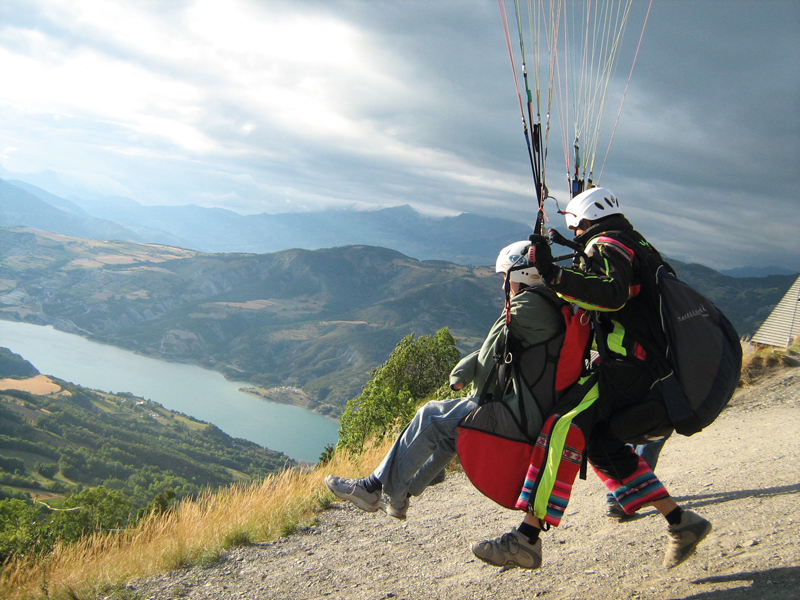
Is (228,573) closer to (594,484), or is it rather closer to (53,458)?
(594,484)

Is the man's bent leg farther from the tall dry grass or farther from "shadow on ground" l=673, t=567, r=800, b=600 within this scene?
the tall dry grass

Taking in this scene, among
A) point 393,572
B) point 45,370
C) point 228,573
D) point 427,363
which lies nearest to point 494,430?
point 393,572

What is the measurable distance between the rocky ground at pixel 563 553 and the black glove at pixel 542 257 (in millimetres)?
1839

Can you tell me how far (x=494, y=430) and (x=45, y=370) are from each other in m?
192

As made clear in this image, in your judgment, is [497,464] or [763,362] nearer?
[497,464]

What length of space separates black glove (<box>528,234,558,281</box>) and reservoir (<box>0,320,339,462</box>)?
422ft

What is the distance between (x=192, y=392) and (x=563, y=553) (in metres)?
184

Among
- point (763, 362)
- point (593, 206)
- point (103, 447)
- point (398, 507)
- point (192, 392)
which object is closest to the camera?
point (593, 206)

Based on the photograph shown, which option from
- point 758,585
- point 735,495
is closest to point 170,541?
point 758,585

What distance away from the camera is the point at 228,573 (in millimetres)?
4031

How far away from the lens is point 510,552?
9.04ft

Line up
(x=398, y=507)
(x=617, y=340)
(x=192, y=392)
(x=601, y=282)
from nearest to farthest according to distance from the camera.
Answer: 1. (x=601, y=282)
2. (x=617, y=340)
3. (x=398, y=507)
4. (x=192, y=392)

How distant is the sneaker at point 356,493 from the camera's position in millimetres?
3430

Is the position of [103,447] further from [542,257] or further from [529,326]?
[542,257]
